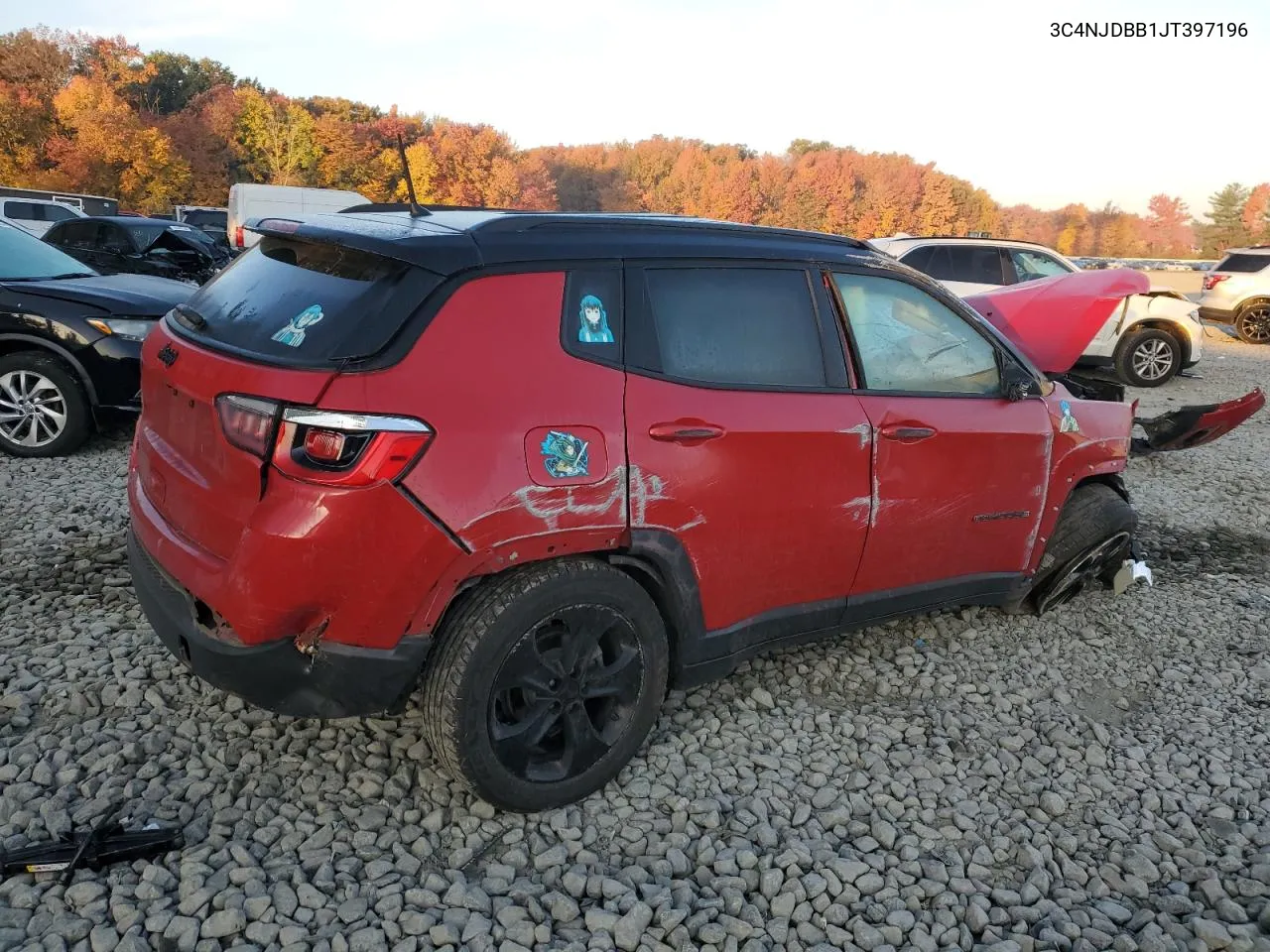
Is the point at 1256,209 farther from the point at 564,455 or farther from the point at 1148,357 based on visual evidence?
the point at 564,455

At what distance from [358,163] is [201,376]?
68.6 meters

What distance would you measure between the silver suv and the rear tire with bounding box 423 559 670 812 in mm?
17164

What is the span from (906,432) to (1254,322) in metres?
16.8

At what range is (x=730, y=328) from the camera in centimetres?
300

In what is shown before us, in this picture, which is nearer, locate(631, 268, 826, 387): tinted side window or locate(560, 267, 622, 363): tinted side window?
locate(560, 267, 622, 363): tinted side window

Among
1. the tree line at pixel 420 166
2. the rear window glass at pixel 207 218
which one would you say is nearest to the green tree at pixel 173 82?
the tree line at pixel 420 166

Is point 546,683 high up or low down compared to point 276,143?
down

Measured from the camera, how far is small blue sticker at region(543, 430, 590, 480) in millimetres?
2516

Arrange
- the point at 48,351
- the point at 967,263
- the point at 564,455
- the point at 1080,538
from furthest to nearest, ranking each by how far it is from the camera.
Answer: the point at 967,263
the point at 48,351
the point at 1080,538
the point at 564,455

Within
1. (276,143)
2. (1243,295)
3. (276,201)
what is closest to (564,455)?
(1243,295)

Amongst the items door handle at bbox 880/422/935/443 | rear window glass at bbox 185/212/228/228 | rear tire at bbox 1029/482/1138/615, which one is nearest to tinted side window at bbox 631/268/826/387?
door handle at bbox 880/422/935/443

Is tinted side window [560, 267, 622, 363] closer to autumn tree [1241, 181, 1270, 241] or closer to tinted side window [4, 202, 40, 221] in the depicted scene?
tinted side window [4, 202, 40, 221]

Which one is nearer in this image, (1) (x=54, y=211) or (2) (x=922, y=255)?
(2) (x=922, y=255)

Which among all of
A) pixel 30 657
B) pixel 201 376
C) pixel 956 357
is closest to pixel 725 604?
pixel 956 357
